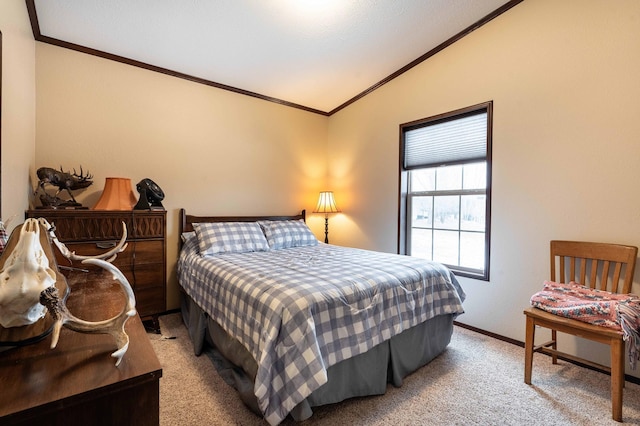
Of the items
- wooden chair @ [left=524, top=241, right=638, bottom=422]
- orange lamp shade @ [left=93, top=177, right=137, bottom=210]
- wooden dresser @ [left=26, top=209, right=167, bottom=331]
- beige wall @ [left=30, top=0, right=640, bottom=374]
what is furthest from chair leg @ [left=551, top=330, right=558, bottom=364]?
orange lamp shade @ [left=93, top=177, right=137, bottom=210]

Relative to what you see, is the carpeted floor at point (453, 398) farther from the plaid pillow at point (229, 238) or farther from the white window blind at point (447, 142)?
the white window blind at point (447, 142)

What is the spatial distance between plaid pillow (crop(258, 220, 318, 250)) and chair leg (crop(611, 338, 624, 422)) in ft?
8.49

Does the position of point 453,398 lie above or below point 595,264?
below

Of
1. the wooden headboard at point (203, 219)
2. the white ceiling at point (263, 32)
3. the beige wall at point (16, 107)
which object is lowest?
the wooden headboard at point (203, 219)

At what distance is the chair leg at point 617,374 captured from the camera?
160 centimetres

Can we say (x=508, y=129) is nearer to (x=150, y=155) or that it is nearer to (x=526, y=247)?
(x=526, y=247)

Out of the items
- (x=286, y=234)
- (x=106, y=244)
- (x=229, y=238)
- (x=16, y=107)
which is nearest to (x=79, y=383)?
(x=16, y=107)

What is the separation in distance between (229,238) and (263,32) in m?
1.92

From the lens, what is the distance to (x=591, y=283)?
207 centimetres

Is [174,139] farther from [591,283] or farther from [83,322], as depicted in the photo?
[591,283]

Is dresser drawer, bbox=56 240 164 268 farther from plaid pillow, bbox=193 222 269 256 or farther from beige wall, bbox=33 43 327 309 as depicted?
beige wall, bbox=33 43 327 309

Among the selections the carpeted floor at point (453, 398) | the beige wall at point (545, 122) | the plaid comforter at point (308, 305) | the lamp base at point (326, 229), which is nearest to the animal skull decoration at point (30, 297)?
the plaid comforter at point (308, 305)

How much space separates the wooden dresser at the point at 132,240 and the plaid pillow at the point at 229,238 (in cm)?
35

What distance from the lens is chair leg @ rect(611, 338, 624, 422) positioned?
160 centimetres
